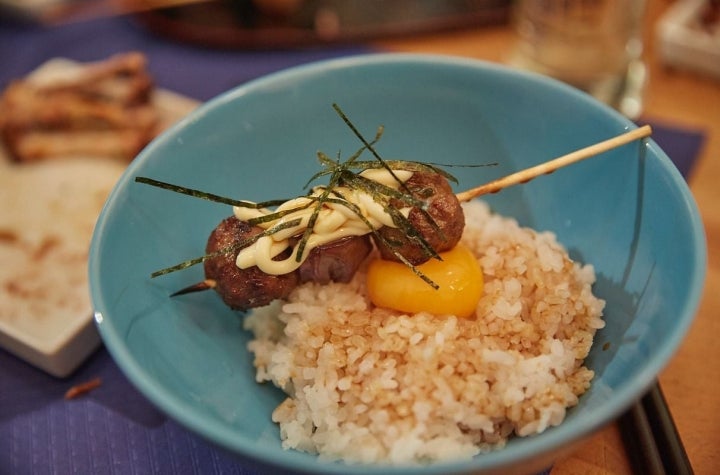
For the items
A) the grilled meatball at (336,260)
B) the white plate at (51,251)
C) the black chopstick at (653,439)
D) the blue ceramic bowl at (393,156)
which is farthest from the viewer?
the white plate at (51,251)

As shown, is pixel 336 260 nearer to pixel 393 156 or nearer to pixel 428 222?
pixel 428 222

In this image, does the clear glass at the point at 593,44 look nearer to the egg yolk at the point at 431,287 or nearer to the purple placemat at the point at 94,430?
the purple placemat at the point at 94,430

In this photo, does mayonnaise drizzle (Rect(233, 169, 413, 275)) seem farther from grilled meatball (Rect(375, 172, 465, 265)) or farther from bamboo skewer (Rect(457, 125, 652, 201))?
bamboo skewer (Rect(457, 125, 652, 201))

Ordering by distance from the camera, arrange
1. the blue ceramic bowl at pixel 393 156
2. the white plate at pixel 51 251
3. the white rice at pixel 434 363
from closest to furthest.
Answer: the blue ceramic bowl at pixel 393 156, the white rice at pixel 434 363, the white plate at pixel 51 251

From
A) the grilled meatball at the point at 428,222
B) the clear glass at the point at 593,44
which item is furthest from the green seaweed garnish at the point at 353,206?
the clear glass at the point at 593,44

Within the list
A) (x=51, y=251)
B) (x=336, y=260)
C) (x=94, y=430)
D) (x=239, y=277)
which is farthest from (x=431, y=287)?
(x=51, y=251)

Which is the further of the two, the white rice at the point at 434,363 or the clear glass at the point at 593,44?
the clear glass at the point at 593,44

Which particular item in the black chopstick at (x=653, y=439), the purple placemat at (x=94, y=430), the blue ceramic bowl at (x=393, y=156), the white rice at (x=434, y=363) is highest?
the blue ceramic bowl at (x=393, y=156)
